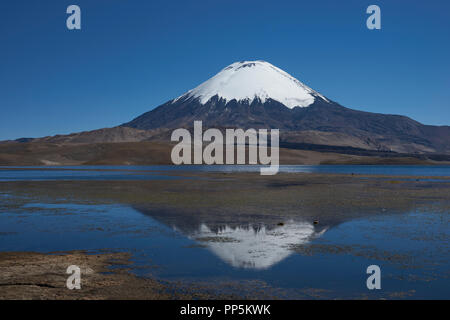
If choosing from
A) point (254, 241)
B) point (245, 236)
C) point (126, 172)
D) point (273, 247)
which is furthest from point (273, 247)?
point (126, 172)

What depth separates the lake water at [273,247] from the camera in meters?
10.8

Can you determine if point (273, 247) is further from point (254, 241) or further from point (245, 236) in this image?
point (245, 236)

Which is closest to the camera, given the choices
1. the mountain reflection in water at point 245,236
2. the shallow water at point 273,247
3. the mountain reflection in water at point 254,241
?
the shallow water at point 273,247

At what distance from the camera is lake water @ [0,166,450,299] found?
10750mm

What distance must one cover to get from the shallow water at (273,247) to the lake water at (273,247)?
3 cm

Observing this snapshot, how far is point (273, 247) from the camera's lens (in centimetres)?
1480

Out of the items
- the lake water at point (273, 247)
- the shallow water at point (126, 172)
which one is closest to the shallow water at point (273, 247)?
the lake water at point (273, 247)

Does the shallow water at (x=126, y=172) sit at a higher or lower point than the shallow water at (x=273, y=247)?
higher

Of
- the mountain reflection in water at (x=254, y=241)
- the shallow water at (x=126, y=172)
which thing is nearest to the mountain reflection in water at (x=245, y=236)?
the mountain reflection in water at (x=254, y=241)

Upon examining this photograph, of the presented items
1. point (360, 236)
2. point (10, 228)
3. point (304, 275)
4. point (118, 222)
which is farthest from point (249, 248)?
point (10, 228)

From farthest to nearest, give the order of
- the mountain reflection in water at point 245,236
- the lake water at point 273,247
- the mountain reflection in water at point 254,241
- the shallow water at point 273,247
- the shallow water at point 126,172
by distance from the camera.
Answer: the shallow water at point 126,172 → the mountain reflection in water at point 245,236 → the mountain reflection in water at point 254,241 → the shallow water at point 273,247 → the lake water at point 273,247

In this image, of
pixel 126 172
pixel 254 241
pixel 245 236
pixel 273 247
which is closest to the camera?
pixel 273 247

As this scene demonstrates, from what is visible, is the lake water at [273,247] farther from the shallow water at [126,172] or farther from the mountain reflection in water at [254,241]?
the shallow water at [126,172]

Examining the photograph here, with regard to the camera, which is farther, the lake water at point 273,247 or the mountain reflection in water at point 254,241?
the mountain reflection in water at point 254,241
